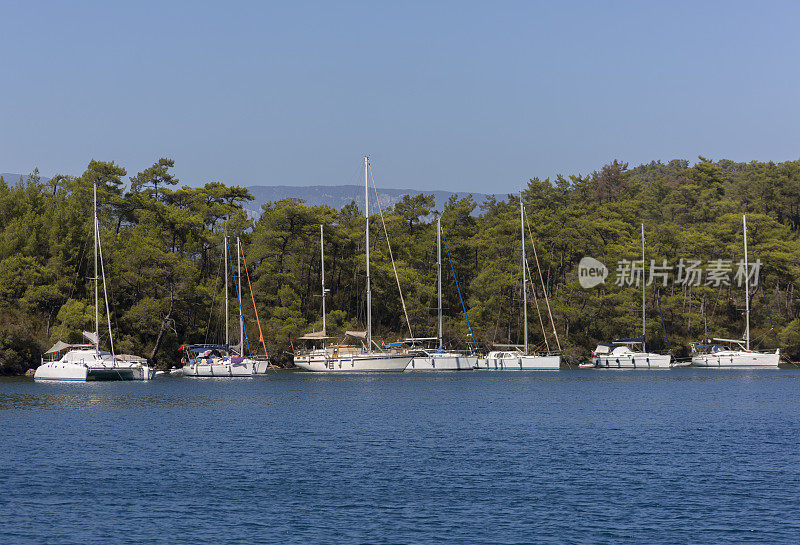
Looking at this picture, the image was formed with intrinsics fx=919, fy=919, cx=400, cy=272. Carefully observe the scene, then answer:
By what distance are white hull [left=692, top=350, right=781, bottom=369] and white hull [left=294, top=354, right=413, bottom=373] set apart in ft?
103

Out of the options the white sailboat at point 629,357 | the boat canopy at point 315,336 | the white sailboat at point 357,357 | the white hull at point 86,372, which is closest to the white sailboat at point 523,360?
the white sailboat at point 629,357

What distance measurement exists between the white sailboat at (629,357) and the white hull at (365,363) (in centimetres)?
2232

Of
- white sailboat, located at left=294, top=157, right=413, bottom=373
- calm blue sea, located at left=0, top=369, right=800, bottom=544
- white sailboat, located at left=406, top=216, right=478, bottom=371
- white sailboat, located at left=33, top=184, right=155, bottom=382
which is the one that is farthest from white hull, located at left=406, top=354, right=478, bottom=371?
calm blue sea, located at left=0, top=369, right=800, bottom=544

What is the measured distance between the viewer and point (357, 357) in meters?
80.8

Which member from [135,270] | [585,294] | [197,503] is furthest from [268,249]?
[197,503]

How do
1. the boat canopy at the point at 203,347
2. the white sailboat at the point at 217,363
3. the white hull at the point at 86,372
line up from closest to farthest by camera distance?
1. the white hull at the point at 86,372
2. the white sailboat at the point at 217,363
3. the boat canopy at the point at 203,347

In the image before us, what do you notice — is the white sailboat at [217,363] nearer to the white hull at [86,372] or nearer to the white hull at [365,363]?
the white hull at [86,372]

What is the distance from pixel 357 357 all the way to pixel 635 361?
1142 inches

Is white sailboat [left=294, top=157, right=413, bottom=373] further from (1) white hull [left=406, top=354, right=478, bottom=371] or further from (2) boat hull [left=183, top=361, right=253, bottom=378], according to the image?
(2) boat hull [left=183, top=361, right=253, bottom=378]

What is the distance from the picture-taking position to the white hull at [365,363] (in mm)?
80438

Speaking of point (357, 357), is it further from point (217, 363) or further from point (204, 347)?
point (204, 347)

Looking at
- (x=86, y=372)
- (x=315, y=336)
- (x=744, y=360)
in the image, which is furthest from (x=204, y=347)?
(x=744, y=360)

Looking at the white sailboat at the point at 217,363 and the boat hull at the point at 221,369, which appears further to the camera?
the white sailboat at the point at 217,363

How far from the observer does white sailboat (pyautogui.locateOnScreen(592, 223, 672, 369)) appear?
91250 mm
